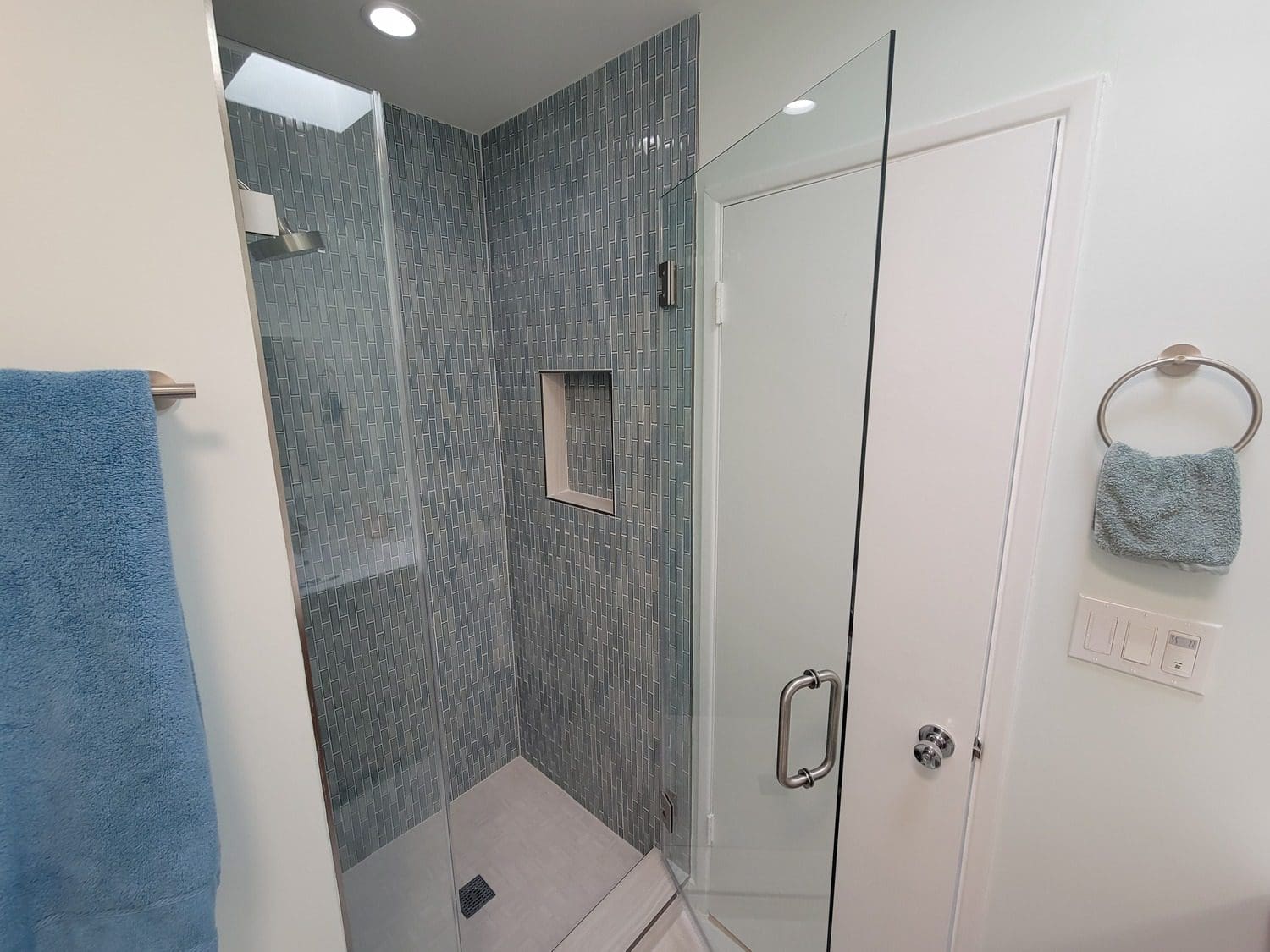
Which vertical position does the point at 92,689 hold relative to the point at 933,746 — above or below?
above

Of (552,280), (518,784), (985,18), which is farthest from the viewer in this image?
(518,784)

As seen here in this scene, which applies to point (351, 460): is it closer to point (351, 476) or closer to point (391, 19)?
point (351, 476)

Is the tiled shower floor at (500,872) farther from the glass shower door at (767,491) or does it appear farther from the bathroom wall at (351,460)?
the glass shower door at (767,491)

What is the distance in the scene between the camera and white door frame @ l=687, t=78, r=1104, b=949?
813 mm

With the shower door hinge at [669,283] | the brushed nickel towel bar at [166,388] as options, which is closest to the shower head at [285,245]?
the brushed nickel towel bar at [166,388]

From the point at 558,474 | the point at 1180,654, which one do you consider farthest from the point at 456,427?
the point at 1180,654

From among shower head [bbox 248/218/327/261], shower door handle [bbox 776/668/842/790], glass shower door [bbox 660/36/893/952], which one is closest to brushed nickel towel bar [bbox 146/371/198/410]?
shower head [bbox 248/218/327/261]

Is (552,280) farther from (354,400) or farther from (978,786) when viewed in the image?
(978,786)

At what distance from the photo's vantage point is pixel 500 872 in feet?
5.94

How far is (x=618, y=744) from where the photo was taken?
184 cm

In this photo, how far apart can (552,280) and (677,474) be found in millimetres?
845

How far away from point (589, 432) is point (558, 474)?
0.75ft

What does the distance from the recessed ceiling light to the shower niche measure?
990 millimetres

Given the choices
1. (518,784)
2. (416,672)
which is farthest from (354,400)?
(518,784)
